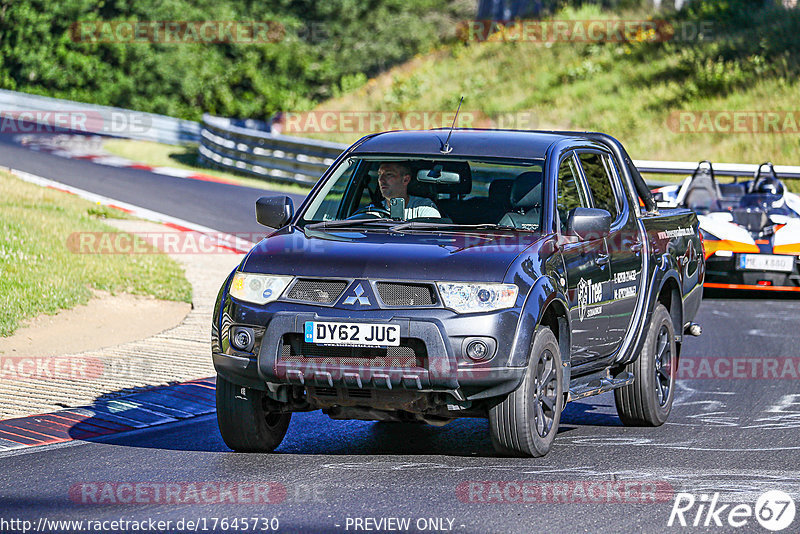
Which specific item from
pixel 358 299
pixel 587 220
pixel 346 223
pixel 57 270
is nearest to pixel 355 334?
pixel 358 299

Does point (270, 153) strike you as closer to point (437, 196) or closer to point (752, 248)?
point (752, 248)

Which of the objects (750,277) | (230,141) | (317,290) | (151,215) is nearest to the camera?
(317,290)

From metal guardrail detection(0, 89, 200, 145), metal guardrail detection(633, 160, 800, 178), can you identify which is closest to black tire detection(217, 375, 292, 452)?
metal guardrail detection(633, 160, 800, 178)

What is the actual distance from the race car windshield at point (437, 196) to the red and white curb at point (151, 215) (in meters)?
10.2

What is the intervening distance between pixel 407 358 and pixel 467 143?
2.02m

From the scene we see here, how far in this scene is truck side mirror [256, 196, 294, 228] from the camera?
25.6 ft

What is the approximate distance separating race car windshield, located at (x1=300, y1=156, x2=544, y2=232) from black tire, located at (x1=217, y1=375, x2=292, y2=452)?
46.7 inches

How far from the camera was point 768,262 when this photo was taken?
50.3ft

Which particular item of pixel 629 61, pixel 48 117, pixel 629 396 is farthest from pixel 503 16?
pixel 629 396

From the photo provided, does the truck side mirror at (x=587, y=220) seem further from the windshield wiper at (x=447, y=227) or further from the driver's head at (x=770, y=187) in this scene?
the driver's head at (x=770, y=187)

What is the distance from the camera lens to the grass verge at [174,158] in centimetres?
2922

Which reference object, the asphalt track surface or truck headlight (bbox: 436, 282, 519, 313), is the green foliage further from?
truck headlight (bbox: 436, 282, 519, 313)

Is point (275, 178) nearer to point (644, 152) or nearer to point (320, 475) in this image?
point (644, 152)

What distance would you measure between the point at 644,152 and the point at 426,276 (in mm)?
28265
